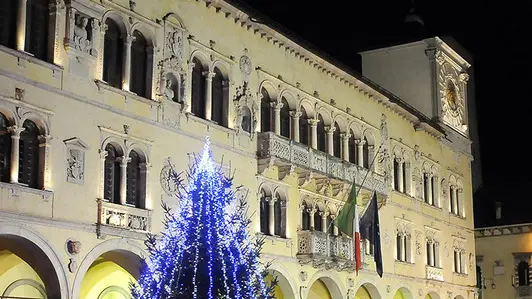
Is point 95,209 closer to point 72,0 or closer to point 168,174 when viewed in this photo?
point 168,174

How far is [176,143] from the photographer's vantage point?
23688mm

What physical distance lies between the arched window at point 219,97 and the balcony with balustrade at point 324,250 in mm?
5184

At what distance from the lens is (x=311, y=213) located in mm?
30203

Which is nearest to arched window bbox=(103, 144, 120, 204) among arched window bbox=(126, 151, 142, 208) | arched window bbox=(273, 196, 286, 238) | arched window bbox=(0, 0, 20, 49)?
arched window bbox=(126, 151, 142, 208)

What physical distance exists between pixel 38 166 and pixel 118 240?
9.67 ft

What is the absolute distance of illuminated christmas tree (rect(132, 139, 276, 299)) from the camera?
53.1 feet

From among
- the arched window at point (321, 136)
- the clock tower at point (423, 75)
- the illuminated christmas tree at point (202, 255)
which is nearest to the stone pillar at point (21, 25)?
the illuminated christmas tree at point (202, 255)

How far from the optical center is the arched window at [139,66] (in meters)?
22.8

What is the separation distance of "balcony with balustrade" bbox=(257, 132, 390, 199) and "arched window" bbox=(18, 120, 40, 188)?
30.3 feet

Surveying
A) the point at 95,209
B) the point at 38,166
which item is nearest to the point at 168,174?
the point at 95,209

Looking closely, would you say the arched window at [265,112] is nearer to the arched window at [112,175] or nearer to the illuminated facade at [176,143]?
the illuminated facade at [176,143]

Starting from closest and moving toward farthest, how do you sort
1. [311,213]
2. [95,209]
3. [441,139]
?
[95,209]
[311,213]
[441,139]

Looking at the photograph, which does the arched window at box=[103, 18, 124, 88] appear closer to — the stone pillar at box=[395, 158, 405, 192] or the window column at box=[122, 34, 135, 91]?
the window column at box=[122, 34, 135, 91]

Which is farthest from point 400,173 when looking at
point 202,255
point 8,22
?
point 202,255
